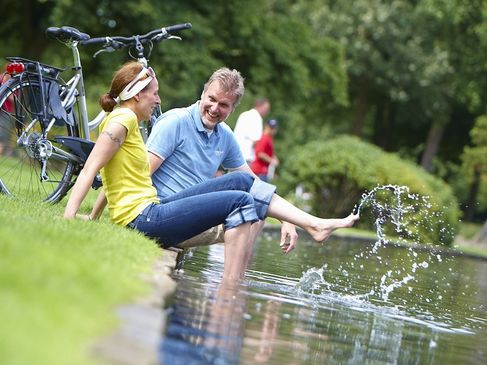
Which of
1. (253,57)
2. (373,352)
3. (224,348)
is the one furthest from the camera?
(253,57)

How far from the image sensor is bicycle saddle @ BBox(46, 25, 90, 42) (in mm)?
9875

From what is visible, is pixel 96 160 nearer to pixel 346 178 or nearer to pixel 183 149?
pixel 183 149

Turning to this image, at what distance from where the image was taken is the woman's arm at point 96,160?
761 cm

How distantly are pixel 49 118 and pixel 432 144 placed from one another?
141 feet

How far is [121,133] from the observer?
7.88 meters

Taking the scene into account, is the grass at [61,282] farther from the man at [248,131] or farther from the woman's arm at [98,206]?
the man at [248,131]

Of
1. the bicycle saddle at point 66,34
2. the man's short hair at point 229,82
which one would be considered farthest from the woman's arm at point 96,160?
the bicycle saddle at point 66,34

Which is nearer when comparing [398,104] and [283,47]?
[283,47]

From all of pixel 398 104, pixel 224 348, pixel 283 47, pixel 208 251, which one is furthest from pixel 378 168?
pixel 398 104

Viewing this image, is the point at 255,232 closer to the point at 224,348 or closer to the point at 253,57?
the point at 224,348

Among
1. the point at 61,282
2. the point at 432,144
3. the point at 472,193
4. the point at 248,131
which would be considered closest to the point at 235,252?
the point at 61,282

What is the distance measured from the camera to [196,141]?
8.78m

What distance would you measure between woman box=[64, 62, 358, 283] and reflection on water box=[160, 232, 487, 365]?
0.35 m

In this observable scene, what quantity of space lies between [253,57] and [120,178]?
75.8ft
